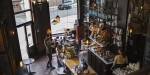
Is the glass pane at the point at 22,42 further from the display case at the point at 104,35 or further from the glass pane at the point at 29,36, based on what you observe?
the display case at the point at 104,35

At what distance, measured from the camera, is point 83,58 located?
35.9ft

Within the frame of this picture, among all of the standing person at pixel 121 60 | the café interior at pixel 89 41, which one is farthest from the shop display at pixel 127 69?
the standing person at pixel 121 60

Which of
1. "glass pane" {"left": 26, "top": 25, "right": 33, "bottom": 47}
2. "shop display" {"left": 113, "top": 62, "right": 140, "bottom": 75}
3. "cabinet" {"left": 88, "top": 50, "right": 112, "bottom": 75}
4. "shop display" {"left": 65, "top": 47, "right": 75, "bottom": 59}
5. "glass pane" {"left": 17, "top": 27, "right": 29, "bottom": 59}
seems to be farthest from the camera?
"glass pane" {"left": 26, "top": 25, "right": 33, "bottom": 47}

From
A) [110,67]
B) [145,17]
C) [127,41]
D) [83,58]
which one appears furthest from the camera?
[83,58]

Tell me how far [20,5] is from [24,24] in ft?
3.67

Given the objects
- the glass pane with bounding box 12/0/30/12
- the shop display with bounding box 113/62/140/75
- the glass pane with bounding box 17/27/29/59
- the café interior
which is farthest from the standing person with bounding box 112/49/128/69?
the glass pane with bounding box 12/0/30/12

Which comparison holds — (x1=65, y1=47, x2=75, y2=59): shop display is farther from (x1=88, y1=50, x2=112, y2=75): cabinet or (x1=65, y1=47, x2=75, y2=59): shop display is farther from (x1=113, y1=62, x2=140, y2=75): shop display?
(x1=113, y1=62, x2=140, y2=75): shop display

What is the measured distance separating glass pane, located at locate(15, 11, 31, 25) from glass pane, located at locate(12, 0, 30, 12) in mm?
302

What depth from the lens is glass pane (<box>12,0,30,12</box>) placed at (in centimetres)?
1186

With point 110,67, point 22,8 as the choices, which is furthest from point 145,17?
point 22,8

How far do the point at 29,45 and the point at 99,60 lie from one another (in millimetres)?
5360

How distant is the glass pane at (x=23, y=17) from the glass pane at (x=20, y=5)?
302mm

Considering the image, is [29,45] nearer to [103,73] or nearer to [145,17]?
[103,73]

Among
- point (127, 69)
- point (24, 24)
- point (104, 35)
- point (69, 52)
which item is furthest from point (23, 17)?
point (127, 69)
